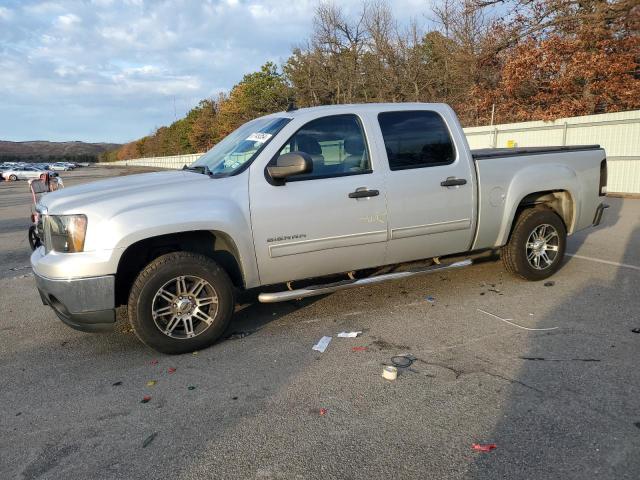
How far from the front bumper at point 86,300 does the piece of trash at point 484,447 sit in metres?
2.81

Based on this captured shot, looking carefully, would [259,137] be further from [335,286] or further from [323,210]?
[335,286]

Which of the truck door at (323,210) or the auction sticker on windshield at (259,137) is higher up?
the auction sticker on windshield at (259,137)

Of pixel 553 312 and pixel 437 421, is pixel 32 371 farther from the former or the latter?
pixel 553 312

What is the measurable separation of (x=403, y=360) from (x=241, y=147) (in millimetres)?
2434

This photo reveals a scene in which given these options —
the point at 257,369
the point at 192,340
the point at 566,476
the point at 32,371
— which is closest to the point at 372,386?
the point at 257,369

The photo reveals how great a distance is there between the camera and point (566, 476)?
7.98 ft

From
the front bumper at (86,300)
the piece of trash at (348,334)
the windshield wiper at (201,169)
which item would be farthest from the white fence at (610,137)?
the front bumper at (86,300)

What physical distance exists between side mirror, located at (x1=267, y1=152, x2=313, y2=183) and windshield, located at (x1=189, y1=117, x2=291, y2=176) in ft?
1.21

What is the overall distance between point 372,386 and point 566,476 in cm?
132

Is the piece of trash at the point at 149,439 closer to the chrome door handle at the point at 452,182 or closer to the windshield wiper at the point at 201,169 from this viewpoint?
the windshield wiper at the point at 201,169

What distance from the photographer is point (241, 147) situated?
15.4ft

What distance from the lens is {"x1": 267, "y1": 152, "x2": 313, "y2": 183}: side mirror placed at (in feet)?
13.3

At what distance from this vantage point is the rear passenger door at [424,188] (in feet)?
15.6

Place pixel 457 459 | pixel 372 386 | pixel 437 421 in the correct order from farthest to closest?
pixel 372 386 → pixel 437 421 → pixel 457 459
